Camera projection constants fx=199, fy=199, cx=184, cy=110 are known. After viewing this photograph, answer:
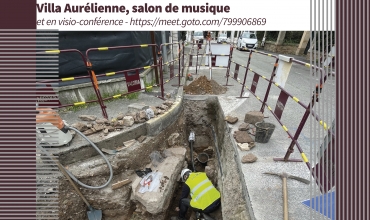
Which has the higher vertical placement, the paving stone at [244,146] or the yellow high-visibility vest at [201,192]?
the paving stone at [244,146]

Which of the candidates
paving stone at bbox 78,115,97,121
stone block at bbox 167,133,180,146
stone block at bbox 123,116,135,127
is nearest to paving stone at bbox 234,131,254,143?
stone block at bbox 167,133,180,146

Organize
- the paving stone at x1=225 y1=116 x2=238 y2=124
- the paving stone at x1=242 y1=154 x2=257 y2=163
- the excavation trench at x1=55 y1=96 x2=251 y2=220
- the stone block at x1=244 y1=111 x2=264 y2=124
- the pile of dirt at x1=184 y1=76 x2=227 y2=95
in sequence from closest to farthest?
the paving stone at x1=242 y1=154 x2=257 y2=163
the excavation trench at x1=55 y1=96 x2=251 y2=220
the stone block at x1=244 y1=111 x2=264 y2=124
the paving stone at x1=225 y1=116 x2=238 y2=124
the pile of dirt at x1=184 y1=76 x2=227 y2=95

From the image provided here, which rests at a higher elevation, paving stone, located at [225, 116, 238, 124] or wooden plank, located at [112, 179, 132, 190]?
paving stone, located at [225, 116, 238, 124]

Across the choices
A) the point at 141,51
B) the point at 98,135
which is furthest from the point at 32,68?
the point at 141,51

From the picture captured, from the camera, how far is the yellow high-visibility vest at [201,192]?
352 centimetres

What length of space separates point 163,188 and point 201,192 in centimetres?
69

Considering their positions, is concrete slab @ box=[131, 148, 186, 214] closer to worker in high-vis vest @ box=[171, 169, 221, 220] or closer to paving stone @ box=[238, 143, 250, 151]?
worker in high-vis vest @ box=[171, 169, 221, 220]

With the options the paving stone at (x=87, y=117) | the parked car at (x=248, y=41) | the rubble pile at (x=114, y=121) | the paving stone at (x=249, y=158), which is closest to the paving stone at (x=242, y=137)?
the paving stone at (x=249, y=158)

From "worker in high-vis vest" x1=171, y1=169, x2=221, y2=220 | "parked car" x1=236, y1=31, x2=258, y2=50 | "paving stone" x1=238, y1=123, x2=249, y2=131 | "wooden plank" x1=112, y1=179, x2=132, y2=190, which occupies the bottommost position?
"worker in high-vis vest" x1=171, y1=169, x2=221, y2=220

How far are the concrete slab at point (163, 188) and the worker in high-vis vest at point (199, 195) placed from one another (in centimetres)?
25

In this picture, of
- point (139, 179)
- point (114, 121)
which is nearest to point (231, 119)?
point (139, 179)

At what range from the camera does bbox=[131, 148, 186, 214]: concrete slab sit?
10.8ft

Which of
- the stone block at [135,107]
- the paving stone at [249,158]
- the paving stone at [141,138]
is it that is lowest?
the paving stone at [249,158]

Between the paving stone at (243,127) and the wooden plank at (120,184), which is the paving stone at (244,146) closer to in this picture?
the paving stone at (243,127)
